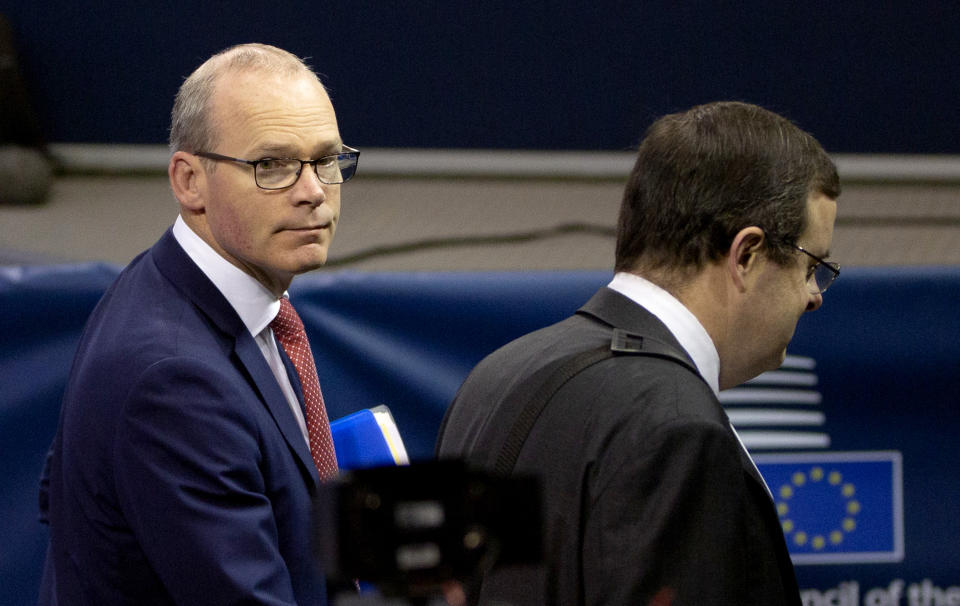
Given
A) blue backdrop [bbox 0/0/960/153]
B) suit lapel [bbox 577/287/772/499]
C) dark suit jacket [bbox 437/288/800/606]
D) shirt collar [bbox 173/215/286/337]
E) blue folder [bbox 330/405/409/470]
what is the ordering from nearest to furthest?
dark suit jacket [bbox 437/288/800/606], suit lapel [bbox 577/287/772/499], shirt collar [bbox 173/215/286/337], blue folder [bbox 330/405/409/470], blue backdrop [bbox 0/0/960/153]

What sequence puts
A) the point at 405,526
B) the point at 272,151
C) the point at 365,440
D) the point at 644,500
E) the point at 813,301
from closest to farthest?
the point at 405,526 → the point at 644,500 → the point at 813,301 → the point at 272,151 → the point at 365,440

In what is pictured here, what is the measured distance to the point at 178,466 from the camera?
1.36 metres

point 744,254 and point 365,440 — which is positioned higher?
point 744,254

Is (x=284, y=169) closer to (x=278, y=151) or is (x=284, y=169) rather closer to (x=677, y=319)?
(x=278, y=151)

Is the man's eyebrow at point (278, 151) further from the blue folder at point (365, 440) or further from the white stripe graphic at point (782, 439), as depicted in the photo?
the white stripe graphic at point (782, 439)

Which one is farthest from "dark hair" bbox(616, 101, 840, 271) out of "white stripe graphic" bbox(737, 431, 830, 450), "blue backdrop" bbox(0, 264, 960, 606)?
"white stripe graphic" bbox(737, 431, 830, 450)

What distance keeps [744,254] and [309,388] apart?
679 mm

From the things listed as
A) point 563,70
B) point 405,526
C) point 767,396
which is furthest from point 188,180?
point 563,70

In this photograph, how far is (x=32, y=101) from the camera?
14.0 feet

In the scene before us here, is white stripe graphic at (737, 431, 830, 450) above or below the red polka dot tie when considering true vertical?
below

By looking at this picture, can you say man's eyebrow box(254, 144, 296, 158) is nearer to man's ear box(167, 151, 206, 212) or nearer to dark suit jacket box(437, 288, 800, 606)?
man's ear box(167, 151, 206, 212)

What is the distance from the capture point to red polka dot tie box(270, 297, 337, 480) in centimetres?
161

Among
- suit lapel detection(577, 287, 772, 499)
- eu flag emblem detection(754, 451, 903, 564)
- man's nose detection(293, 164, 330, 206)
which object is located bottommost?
eu flag emblem detection(754, 451, 903, 564)

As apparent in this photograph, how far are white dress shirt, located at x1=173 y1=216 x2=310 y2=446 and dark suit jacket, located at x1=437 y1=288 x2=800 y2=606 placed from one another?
46 cm
